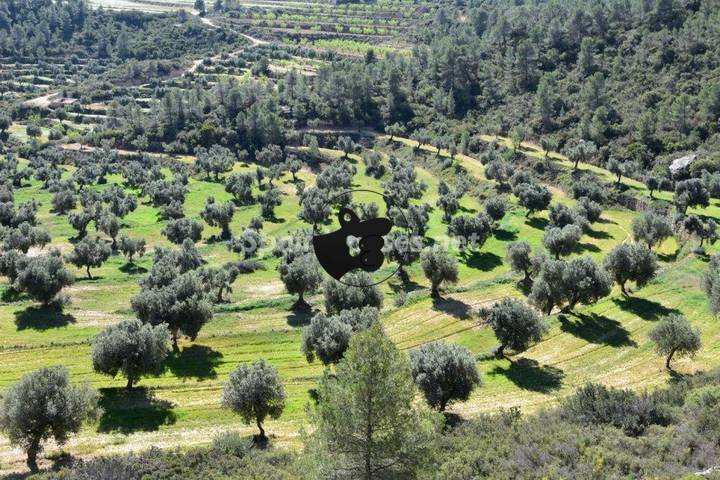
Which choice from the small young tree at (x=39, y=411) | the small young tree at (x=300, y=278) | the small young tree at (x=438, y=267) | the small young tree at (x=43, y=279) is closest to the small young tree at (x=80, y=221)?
the small young tree at (x=43, y=279)

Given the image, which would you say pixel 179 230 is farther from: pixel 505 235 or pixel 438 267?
pixel 505 235

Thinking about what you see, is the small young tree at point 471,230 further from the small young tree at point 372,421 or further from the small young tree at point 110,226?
the small young tree at point 372,421

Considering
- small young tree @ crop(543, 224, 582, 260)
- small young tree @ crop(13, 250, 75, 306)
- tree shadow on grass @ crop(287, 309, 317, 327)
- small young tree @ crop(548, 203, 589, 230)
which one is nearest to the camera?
tree shadow on grass @ crop(287, 309, 317, 327)

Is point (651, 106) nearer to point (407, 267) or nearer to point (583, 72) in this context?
point (583, 72)

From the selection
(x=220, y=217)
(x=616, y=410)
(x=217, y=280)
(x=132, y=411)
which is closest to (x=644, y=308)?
(x=616, y=410)

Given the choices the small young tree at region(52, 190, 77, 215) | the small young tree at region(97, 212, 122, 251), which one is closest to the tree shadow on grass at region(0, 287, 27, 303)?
the small young tree at region(97, 212, 122, 251)

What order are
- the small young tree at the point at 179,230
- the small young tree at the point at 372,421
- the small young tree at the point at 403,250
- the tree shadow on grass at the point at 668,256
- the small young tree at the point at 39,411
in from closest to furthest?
1. the small young tree at the point at 372,421
2. the small young tree at the point at 39,411
3. the tree shadow on grass at the point at 668,256
4. the small young tree at the point at 403,250
5. the small young tree at the point at 179,230

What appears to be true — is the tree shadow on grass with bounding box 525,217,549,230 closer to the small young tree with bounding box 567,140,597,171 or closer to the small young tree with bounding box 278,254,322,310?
the small young tree with bounding box 567,140,597,171
